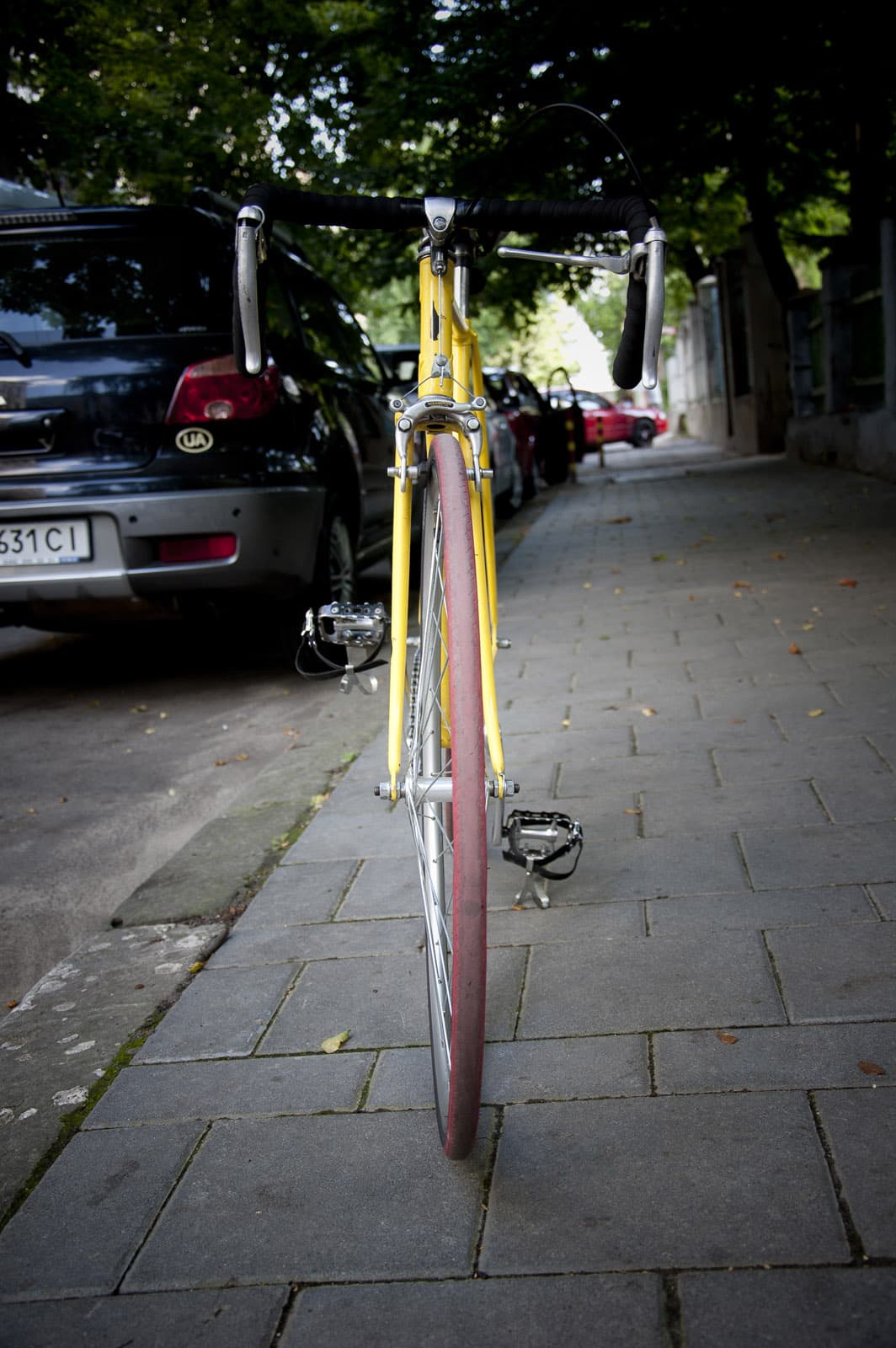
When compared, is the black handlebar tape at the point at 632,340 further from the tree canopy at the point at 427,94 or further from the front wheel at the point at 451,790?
the tree canopy at the point at 427,94

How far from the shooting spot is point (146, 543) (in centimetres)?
546

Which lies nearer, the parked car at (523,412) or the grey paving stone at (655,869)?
the grey paving stone at (655,869)

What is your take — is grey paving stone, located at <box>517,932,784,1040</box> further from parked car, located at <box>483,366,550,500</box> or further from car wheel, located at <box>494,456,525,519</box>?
parked car, located at <box>483,366,550,500</box>

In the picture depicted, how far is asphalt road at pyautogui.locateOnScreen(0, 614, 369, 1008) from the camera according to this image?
12.8 ft

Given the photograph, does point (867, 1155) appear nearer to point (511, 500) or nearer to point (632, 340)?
point (632, 340)

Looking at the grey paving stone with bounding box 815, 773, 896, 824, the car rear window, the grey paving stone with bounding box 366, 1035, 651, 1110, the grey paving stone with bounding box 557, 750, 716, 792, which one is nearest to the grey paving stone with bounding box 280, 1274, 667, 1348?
the grey paving stone with bounding box 366, 1035, 651, 1110

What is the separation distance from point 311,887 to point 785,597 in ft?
14.8

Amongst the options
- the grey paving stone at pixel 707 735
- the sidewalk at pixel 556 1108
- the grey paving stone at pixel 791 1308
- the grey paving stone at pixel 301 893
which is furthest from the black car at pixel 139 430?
the grey paving stone at pixel 791 1308

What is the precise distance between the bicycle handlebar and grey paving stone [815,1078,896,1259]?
1349mm

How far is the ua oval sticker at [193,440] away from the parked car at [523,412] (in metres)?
9.45

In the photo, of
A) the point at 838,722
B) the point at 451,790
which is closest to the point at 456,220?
the point at 451,790

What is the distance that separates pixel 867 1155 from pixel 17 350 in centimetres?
461

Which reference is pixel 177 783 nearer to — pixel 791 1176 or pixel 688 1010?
pixel 688 1010

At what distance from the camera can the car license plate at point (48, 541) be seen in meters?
5.44
